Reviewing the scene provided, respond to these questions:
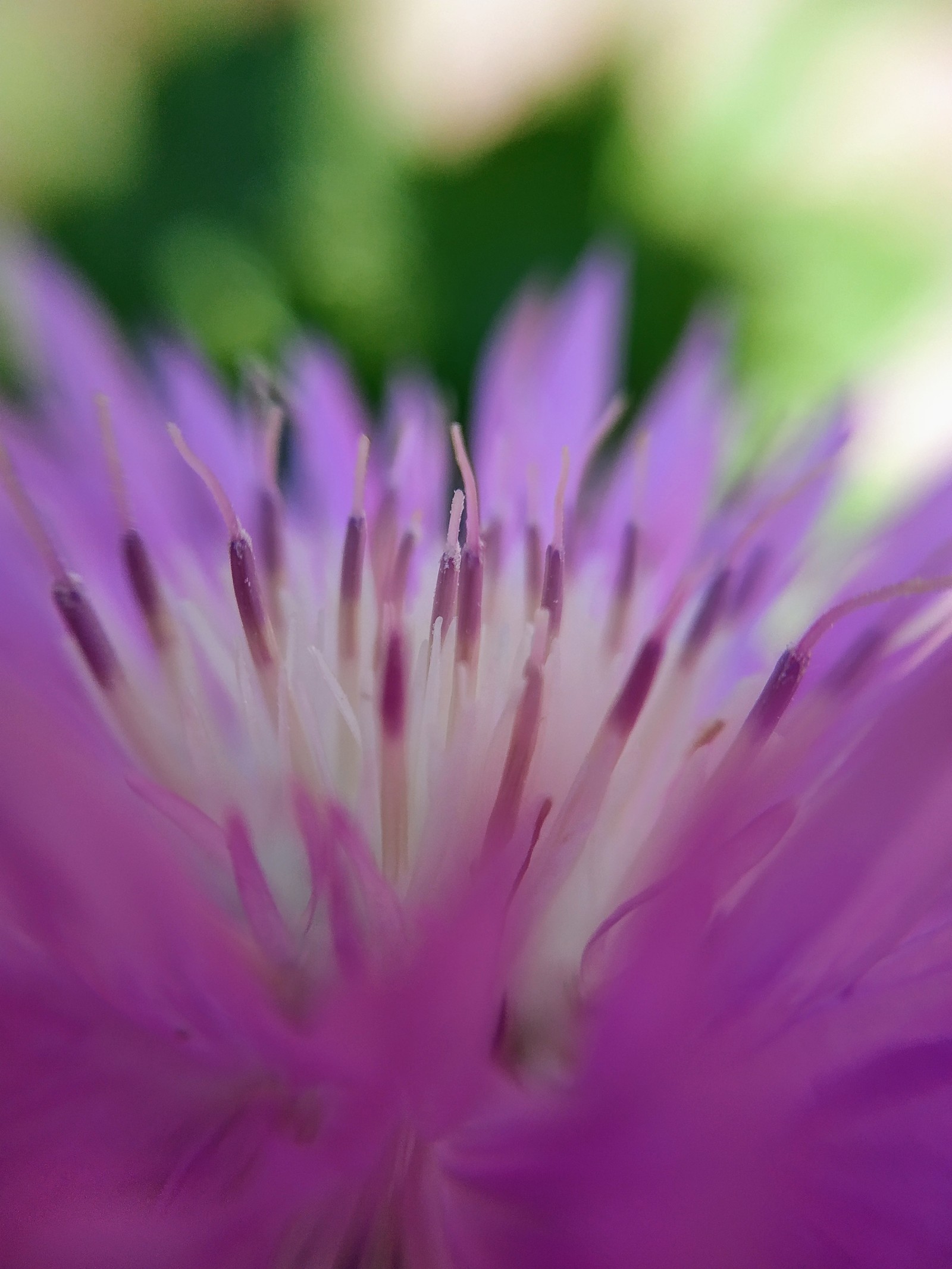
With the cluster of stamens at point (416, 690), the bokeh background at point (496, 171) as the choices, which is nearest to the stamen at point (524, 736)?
the cluster of stamens at point (416, 690)

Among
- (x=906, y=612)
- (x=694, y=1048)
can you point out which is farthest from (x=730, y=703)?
(x=694, y=1048)

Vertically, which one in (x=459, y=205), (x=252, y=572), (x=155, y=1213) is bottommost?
(x=155, y=1213)

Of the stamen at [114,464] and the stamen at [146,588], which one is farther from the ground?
the stamen at [114,464]

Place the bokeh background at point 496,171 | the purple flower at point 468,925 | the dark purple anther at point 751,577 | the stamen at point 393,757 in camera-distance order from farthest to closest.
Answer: the bokeh background at point 496,171, the dark purple anther at point 751,577, the stamen at point 393,757, the purple flower at point 468,925

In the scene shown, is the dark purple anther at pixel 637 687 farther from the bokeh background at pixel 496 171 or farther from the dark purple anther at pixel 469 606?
the bokeh background at pixel 496 171

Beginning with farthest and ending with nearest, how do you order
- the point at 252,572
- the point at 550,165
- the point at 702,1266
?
the point at 550,165 < the point at 252,572 < the point at 702,1266

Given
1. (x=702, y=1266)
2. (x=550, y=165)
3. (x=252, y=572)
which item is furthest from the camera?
(x=550, y=165)

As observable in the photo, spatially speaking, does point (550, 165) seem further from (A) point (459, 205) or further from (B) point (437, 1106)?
(B) point (437, 1106)

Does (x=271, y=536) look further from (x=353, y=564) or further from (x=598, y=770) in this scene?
(x=598, y=770)
